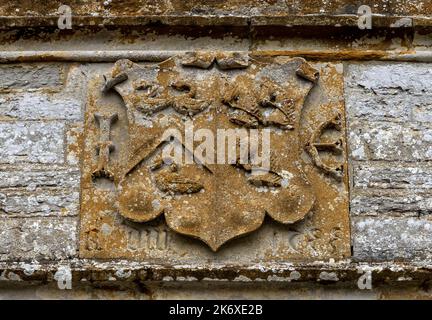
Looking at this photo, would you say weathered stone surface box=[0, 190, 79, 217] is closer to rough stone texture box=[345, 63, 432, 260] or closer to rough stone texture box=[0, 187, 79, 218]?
rough stone texture box=[0, 187, 79, 218]

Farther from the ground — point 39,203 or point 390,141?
point 390,141

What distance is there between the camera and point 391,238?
4.96 meters

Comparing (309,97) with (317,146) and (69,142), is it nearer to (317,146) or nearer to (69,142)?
(317,146)

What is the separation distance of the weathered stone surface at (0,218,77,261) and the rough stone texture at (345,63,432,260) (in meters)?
1.11

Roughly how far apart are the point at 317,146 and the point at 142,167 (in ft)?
2.29

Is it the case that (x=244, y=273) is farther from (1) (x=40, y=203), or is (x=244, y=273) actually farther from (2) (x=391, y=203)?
(1) (x=40, y=203)

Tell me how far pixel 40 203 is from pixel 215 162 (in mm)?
707

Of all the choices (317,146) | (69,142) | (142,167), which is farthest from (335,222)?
(69,142)

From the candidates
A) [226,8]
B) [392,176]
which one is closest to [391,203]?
[392,176]

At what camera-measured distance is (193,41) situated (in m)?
5.36

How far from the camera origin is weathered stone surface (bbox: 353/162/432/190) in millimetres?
5066

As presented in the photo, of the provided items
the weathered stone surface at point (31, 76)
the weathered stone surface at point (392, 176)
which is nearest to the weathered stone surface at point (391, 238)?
the weathered stone surface at point (392, 176)

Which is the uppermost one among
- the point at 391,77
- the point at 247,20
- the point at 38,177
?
the point at 247,20

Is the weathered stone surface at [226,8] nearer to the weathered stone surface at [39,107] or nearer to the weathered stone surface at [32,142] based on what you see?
the weathered stone surface at [39,107]
